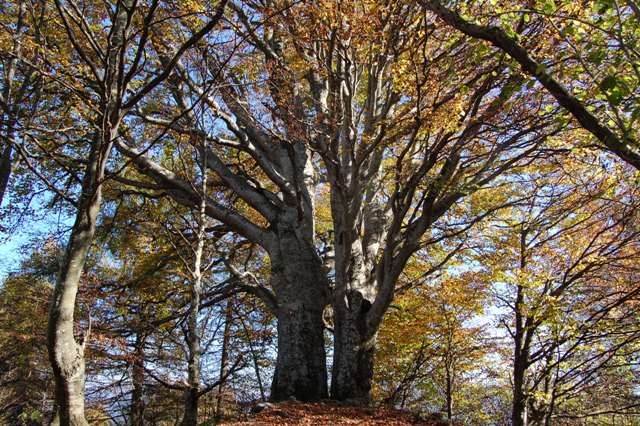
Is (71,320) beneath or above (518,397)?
above

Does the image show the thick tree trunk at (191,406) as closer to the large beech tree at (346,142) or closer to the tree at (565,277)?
the large beech tree at (346,142)

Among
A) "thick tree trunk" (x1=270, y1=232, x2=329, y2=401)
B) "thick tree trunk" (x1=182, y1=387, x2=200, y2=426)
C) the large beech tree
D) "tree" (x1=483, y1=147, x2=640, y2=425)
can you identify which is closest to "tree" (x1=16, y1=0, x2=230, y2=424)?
the large beech tree

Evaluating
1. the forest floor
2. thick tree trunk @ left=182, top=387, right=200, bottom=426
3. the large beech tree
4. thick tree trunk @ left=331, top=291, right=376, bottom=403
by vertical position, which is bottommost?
the forest floor

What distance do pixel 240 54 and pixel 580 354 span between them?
850 centimetres

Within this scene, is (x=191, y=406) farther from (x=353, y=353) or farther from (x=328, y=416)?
(x=353, y=353)

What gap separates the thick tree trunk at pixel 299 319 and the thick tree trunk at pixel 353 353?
41 centimetres

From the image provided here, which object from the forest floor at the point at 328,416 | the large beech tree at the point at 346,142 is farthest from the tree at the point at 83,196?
the forest floor at the point at 328,416

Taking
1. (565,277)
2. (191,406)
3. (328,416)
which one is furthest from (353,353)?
(565,277)

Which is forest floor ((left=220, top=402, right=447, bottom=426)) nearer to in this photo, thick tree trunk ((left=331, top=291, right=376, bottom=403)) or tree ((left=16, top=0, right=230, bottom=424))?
thick tree trunk ((left=331, top=291, right=376, bottom=403))

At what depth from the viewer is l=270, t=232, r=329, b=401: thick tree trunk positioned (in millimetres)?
6809

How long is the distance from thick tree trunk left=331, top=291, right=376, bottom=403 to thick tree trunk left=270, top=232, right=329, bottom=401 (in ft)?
1.35

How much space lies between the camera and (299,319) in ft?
23.7

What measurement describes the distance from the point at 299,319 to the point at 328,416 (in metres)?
2.14

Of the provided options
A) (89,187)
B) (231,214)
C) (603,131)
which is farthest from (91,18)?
(603,131)
